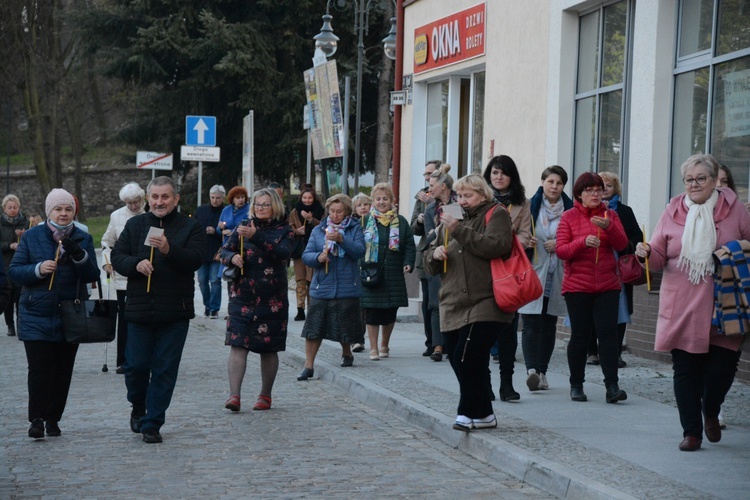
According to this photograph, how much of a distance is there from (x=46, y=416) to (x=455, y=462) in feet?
9.60

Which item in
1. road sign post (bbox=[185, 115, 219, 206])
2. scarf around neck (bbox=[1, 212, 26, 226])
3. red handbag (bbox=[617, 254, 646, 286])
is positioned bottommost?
scarf around neck (bbox=[1, 212, 26, 226])

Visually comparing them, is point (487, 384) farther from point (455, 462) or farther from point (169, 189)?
point (169, 189)

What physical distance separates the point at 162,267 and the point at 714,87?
20.9 ft

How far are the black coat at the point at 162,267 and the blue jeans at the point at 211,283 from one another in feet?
31.3

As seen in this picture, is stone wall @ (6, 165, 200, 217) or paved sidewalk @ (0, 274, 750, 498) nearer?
paved sidewalk @ (0, 274, 750, 498)

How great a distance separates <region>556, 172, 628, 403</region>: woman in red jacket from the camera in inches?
358

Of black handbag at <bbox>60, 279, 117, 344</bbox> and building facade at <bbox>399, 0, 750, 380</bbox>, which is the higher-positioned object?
building facade at <bbox>399, 0, 750, 380</bbox>

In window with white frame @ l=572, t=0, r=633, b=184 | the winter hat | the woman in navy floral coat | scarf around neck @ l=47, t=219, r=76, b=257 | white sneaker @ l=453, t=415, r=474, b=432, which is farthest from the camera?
window with white frame @ l=572, t=0, r=633, b=184

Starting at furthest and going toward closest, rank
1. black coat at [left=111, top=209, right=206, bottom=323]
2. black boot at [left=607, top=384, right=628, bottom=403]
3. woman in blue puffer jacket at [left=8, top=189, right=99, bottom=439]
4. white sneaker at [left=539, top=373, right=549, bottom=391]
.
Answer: white sneaker at [left=539, top=373, right=549, bottom=391]
black boot at [left=607, top=384, right=628, bottom=403]
woman in blue puffer jacket at [left=8, top=189, right=99, bottom=439]
black coat at [left=111, top=209, right=206, bottom=323]

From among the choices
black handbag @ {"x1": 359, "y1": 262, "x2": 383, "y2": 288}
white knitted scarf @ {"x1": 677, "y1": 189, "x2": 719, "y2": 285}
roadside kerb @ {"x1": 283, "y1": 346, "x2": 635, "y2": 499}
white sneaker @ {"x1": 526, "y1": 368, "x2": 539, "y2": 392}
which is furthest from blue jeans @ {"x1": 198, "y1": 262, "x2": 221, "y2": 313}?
white knitted scarf @ {"x1": 677, "y1": 189, "x2": 719, "y2": 285}

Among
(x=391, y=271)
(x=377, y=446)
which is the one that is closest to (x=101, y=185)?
(x=391, y=271)

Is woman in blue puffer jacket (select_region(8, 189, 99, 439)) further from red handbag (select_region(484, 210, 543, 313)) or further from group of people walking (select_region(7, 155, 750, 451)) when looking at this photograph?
red handbag (select_region(484, 210, 543, 313))

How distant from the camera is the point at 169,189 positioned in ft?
27.2

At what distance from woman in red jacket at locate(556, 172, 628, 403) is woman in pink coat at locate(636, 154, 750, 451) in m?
1.50
